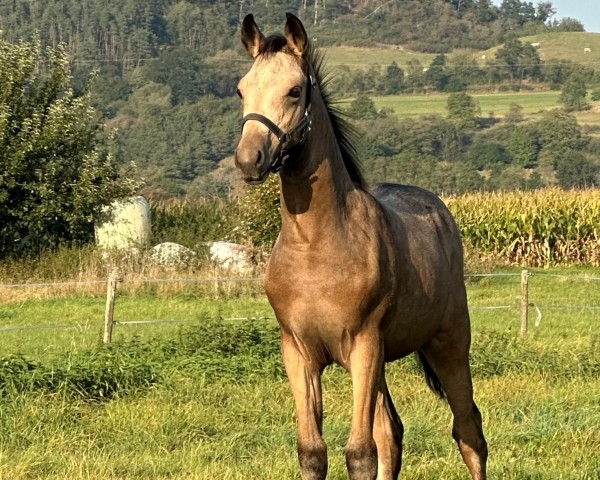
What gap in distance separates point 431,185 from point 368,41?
94.6m

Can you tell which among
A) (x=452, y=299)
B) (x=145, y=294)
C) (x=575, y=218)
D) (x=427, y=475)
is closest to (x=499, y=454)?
(x=427, y=475)

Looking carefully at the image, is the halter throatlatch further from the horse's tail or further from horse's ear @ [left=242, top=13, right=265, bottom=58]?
the horse's tail

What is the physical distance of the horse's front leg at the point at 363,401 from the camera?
5.86 meters

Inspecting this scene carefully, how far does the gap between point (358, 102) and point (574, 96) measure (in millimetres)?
53211

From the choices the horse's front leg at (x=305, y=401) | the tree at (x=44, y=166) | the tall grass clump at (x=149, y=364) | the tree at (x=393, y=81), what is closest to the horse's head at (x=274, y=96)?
the horse's front leg at (x=305, y=401)

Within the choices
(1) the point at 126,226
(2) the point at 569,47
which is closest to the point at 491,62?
(2) the point at 569,47

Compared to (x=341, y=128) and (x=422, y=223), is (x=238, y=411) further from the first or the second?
(x=341, y=128)

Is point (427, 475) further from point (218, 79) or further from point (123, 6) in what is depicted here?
point (123, 6)

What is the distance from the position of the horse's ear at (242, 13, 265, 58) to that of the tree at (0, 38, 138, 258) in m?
20.8

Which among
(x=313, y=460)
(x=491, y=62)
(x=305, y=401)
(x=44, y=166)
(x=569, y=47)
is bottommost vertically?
(x=491, y=62)

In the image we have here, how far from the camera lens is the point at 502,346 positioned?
1324cm

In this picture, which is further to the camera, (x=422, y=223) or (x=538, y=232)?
(x=538, y=232)

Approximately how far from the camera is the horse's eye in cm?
565

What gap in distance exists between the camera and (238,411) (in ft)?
32.7
